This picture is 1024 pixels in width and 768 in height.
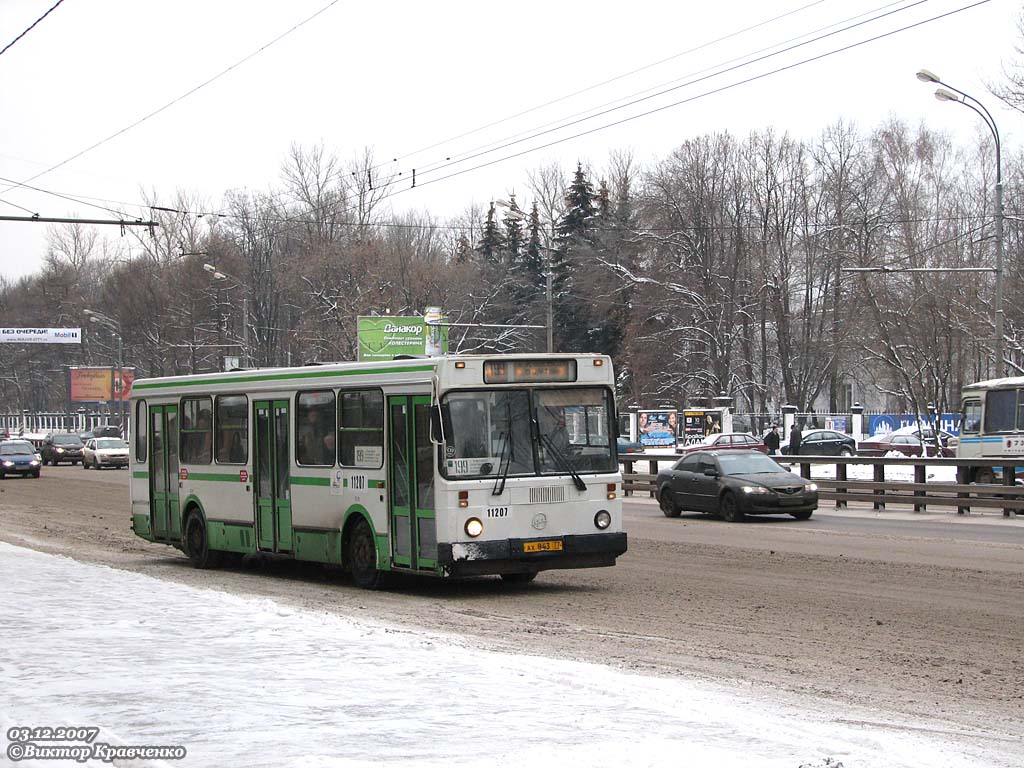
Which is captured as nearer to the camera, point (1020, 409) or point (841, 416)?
point (1020, 409)

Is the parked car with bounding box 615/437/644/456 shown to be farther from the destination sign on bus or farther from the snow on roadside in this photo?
the snow on roadside

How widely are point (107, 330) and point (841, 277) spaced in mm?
51997

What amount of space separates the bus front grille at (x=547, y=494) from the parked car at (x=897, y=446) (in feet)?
122

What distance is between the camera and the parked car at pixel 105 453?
60.9m

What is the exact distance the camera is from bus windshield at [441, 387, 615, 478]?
44.3 feet

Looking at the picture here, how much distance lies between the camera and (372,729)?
20.5 ft

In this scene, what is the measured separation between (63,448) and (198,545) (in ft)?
171

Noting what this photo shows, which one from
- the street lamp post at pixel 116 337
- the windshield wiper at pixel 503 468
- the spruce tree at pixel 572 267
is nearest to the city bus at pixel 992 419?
the windshield wiper at pixel 503 468

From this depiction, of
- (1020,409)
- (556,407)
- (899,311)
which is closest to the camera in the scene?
(556,407)

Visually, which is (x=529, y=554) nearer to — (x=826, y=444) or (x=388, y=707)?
(x=388, y=707)

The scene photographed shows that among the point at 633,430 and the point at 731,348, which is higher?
the point at 731,348

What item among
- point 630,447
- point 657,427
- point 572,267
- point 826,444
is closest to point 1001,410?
point 826,444

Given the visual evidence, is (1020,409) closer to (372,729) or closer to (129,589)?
(129,589)

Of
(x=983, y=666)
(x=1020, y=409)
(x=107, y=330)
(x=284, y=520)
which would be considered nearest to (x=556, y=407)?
(x=284, y=520)
